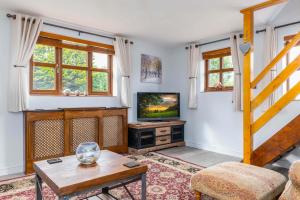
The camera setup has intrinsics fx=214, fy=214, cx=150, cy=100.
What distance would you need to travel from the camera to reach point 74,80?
3840 millimetres

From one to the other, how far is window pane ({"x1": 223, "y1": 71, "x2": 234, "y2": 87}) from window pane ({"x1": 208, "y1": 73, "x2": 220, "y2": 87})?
0.16 metres

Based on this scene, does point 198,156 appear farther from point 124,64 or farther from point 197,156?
point 124,64

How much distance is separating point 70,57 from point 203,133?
308 centimetres

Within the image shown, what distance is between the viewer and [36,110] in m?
3.12

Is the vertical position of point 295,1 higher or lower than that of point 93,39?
higher

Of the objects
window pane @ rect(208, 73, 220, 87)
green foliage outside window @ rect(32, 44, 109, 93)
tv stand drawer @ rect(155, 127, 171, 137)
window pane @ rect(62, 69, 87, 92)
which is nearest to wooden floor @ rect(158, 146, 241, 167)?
tv stand drawer @ rect(155, 127, 171, 137)

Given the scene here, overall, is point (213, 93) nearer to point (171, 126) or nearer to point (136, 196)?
point (171, 126)

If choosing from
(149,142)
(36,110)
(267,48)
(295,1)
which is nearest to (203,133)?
(149,142)

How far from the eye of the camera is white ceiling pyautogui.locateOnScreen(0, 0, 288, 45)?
2.85 m

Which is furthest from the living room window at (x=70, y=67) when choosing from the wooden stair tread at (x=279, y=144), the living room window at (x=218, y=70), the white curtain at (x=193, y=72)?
the wooden stair tread at (x=279, y=144)

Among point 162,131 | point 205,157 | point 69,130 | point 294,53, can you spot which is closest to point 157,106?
point 162,131

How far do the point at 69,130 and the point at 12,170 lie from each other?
3.07 ft

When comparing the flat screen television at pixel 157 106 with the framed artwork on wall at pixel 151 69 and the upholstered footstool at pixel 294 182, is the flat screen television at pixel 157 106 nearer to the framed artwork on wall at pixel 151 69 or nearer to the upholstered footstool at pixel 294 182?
the framed artwork on wall at pixel 151 69

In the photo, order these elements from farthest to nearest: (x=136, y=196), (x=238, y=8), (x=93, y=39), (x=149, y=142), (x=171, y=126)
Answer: (x=171, y=126), (x=149, y=142), (x=93, y=39), (x=238, y=8), (x=136, y=196)
